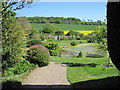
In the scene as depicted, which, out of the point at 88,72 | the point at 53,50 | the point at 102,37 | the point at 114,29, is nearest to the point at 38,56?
the point at 88,72

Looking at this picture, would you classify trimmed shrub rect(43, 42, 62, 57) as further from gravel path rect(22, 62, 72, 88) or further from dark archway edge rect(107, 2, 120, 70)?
dark archway edge rect(107, 2, 120, 70)

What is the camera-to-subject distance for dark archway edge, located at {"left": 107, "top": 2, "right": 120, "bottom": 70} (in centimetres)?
640

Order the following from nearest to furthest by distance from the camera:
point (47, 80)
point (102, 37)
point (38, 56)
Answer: point (47, 80)
point (38, 56)
point (102, 37)

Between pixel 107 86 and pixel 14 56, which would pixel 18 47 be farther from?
pixel 107 86

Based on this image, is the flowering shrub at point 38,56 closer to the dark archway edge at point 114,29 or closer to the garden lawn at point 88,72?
the garden lawn at point 88,72

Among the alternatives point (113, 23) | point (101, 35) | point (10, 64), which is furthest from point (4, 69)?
point (101, 35)

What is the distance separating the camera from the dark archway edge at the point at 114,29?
6402 millimetres

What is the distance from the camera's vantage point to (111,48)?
6.76m

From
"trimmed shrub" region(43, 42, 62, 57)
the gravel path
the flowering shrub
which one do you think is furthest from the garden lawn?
"trimmed shrub" region(43, 42, 62, 57)

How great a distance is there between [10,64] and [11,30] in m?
2.30

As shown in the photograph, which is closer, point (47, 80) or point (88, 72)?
point (47, 80)

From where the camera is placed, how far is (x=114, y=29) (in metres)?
6.50

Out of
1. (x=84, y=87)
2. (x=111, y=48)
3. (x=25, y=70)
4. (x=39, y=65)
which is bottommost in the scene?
(x=39, y=65)

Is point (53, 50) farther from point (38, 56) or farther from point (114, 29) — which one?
point (114, 29)
